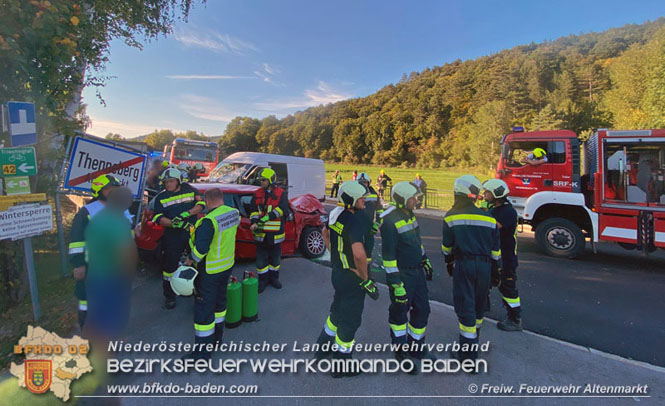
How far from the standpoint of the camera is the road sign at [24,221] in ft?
10.6

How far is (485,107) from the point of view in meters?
45.0

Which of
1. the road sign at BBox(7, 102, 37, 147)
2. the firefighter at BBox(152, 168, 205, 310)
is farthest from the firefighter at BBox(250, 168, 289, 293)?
the road sign at BBox(7, 102, 37, 147)

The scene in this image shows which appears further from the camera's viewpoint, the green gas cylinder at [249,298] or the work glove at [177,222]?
the work glove at [177,222]

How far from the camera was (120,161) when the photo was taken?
5.35m

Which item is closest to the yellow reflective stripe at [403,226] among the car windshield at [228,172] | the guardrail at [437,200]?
the car windshield at [228,172]

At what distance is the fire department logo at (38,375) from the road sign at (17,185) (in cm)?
189

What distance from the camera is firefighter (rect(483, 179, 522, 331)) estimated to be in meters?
3.66

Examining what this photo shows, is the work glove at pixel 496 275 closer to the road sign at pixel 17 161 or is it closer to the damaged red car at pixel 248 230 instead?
the damaged red car at pixel 248 230

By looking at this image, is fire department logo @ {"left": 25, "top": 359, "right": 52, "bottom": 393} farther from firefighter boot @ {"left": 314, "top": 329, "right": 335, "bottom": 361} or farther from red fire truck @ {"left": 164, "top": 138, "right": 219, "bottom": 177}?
red fire truck @ {"left": 164, "top": 138, "right": 219, "bottom": 177}

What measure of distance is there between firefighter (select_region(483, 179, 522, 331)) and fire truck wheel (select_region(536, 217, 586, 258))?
14.9 ft

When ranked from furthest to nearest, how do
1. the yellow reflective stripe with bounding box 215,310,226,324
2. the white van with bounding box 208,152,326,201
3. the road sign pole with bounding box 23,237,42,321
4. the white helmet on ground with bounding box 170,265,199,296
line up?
the white van with bounding box 208,152,326,201 < the road sign pole with bounding box 23,237,42,321 < the yellow reflective stripe with bounding box 215,310,226,324 < the white helmet on ground with bounding box 170,265,199,296

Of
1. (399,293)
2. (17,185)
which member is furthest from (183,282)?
(17,185)

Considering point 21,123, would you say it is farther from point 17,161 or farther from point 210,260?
point 210,260

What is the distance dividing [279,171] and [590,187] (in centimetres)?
1016
